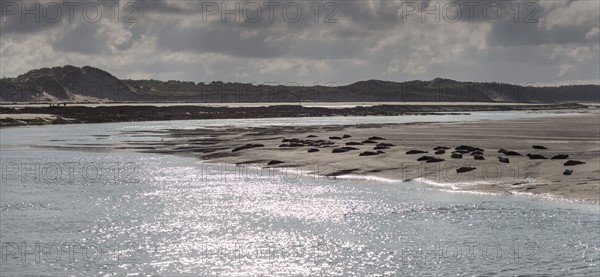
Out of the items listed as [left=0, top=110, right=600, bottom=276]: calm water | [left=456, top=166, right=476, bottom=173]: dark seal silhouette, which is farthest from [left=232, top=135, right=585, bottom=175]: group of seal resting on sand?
[left=0, top=110, right=600, bottom=276]: calm water

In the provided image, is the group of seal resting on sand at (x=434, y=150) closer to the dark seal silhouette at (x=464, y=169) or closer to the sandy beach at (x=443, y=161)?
the dark seal silhouette at (x=464, y=169)

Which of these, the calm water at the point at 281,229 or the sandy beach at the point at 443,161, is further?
the sandy beach at the point at 443,161

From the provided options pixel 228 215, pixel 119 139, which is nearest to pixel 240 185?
pixel 228 215

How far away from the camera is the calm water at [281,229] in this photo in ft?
69.3

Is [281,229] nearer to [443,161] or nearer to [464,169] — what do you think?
[464,169]

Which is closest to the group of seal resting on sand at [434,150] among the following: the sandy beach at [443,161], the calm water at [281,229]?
the sandy beach at [443,161]

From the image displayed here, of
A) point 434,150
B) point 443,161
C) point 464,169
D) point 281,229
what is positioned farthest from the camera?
point 434,150

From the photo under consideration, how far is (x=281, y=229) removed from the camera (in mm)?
26453

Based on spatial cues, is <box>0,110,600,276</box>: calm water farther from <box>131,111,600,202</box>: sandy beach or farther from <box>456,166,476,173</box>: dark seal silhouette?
<box>456,166,476,173</box>: dark seal silhouette

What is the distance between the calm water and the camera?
21109 mm

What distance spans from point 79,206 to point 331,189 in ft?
41.0

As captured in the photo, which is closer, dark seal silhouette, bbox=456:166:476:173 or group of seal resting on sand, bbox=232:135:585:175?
dark seal silhouette, bbox=456:166:476:173

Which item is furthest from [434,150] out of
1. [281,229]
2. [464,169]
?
[281,229]

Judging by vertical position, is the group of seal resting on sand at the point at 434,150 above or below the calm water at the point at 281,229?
above
